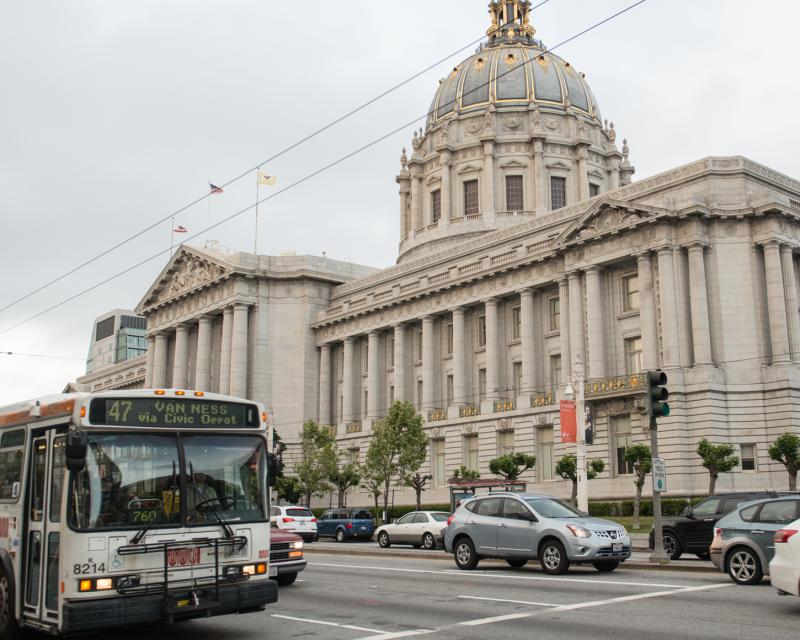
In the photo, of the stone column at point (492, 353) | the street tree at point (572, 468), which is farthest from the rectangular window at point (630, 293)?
the stone column at point (492, 353)

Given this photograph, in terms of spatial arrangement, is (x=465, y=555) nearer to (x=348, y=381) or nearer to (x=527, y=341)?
(x=527, y=341)

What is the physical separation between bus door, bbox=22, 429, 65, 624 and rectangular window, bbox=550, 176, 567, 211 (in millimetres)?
74153

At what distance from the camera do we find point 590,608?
13602 mm

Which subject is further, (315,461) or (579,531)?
(315,461)

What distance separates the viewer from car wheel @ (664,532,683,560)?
23234 mm

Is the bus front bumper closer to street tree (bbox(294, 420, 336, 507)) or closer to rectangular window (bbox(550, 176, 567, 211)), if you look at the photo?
street tree (bbox(294, 420, 336, 507))

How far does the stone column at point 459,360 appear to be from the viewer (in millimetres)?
60656

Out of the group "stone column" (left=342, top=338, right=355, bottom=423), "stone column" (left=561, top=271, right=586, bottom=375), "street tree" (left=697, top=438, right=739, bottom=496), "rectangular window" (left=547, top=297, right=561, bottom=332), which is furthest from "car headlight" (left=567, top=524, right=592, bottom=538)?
"stone column" (left=342, top=338, right=355, bottom=423)

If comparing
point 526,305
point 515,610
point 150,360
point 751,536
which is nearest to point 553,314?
point 526,305

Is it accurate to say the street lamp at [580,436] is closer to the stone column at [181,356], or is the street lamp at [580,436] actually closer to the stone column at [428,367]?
the stone column at [428,367]

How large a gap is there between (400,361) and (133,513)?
5528cm

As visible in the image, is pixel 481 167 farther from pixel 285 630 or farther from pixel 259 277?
pixel 285 630

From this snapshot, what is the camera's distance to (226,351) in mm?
74750

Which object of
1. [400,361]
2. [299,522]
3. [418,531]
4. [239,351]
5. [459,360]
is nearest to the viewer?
[418,531]
